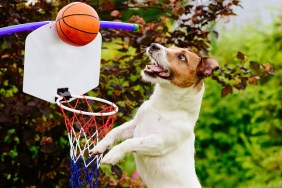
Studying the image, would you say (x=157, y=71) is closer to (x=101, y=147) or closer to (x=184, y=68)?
(x=184, y=68)

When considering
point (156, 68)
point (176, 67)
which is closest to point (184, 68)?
point (176, 67)

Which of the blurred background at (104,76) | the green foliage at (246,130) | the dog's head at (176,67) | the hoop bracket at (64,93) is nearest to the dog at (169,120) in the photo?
the dog's head at (176,67)

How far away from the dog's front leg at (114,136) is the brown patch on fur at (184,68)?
0.42m

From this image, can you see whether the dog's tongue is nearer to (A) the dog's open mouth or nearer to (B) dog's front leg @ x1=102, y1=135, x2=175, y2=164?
(A) the dog's open mouth

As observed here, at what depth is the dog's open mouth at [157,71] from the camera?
4.09m

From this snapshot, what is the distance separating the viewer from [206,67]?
420 cm

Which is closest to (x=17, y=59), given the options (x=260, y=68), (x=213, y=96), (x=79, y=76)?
(x=79, y=76)

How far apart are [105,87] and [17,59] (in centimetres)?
69

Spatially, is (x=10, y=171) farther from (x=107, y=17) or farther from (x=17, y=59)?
(x=107, y=17)

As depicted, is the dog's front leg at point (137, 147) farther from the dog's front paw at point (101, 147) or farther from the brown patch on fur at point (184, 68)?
the brown patch on fur at point (184, 68)

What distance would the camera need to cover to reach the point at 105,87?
18.6ft

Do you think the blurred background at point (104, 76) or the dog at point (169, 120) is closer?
the dog at point (169, 120)

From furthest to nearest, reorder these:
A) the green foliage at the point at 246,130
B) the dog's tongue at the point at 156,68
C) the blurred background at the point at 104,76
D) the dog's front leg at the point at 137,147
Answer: the green foliage at the point at 246,130, the blurred background at the point at 104,76, the dog's tongue at the point at 156,68, the dog's front leg at the point at 137,147

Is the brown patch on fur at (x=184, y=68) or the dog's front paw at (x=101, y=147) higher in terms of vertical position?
the brown patch on fur at (x=184, y=68)
